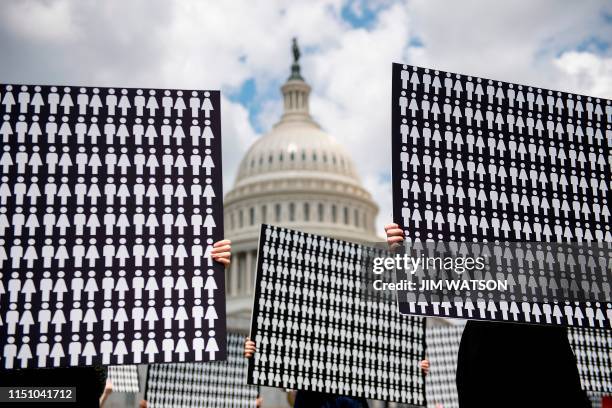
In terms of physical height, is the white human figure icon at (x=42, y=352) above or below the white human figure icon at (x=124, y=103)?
below

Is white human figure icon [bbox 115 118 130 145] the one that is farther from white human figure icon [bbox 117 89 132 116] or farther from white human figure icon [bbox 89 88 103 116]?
white human figure icon [bbox 89 88 103 116]

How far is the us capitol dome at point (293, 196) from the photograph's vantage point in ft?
Answer: 349

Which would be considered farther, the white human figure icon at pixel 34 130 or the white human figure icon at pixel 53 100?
the white human figure icon at pixel 53 100

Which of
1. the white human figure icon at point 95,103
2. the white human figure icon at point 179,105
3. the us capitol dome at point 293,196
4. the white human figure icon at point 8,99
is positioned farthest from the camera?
the us capitol dome at point 293,196

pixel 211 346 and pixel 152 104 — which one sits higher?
pixel 152 104

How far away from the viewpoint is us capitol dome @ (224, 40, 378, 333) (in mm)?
106250

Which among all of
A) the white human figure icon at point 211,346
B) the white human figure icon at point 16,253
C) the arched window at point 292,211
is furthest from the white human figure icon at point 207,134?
the arched window at point 292,211

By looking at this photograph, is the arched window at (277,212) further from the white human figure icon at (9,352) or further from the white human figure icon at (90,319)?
the white human figure icon at (9,352)

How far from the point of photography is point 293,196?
111250 millimetres

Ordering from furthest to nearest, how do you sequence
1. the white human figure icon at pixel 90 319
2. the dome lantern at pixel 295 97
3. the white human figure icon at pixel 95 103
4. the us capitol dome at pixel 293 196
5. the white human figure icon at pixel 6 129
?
the dome lantern at pixel 295 97
the us capitol dome at pixel 293 196
the white human figure icon at pixel 95 103
the white human figure icon at pixel 6 129
the white human figure icon at pixel 90 319

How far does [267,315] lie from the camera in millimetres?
12312

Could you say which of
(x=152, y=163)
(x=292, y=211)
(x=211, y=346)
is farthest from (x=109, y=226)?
(x=292, y=211)

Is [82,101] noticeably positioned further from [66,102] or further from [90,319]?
[90,319]

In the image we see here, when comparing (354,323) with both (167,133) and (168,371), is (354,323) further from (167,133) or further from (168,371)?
(167,133)
